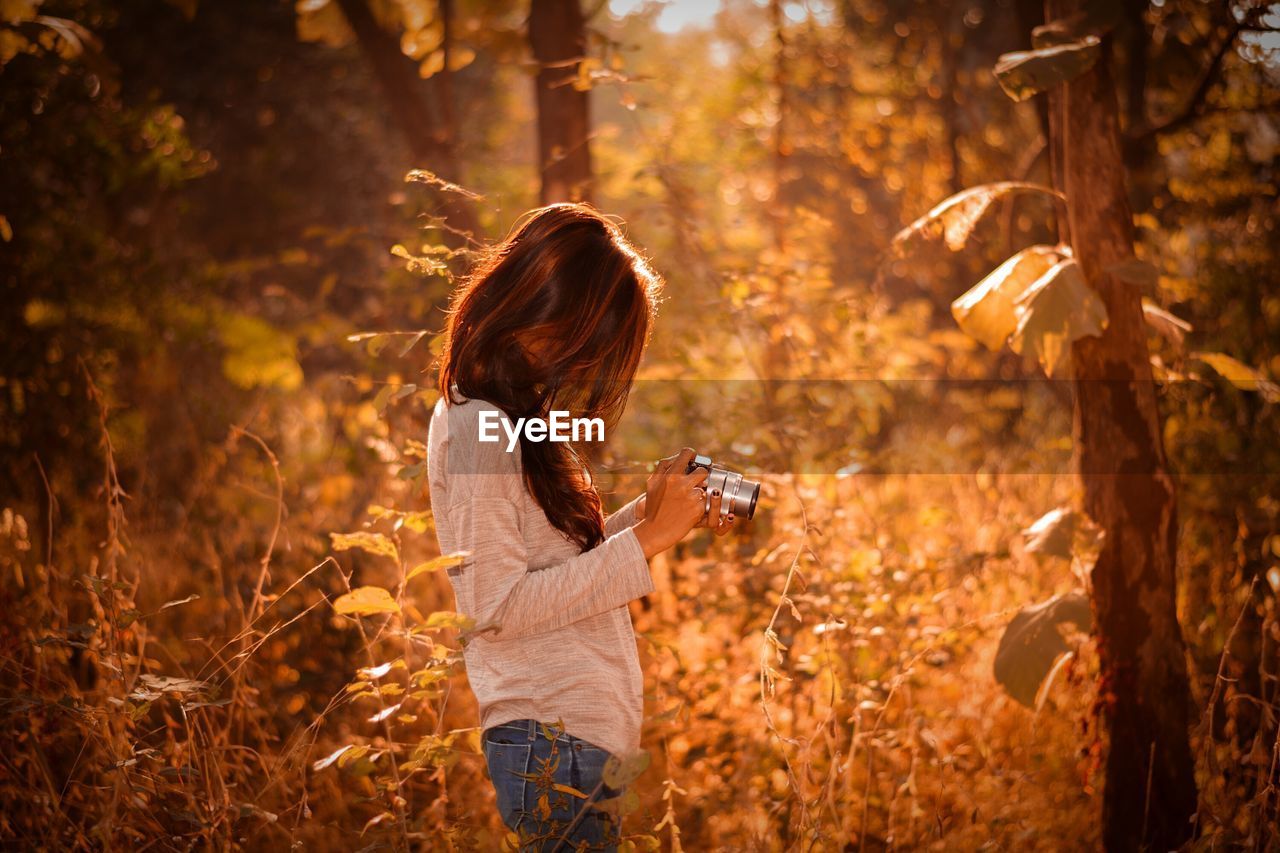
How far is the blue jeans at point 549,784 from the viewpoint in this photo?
183 cm

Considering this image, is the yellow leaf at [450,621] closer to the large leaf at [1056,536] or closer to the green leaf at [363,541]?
the green leaf at [363,541]

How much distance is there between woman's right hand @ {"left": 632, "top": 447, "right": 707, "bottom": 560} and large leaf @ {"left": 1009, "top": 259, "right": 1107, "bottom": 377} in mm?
1059

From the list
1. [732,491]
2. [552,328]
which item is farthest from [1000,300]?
[552,328]

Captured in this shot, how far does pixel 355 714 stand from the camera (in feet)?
13.2

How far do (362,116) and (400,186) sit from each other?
0.98 metres

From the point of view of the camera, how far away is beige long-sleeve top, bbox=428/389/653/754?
178 cm

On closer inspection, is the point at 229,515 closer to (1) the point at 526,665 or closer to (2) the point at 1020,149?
(1) the point at 526,665

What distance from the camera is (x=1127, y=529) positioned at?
2900mm

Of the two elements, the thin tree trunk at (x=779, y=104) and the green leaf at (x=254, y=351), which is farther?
the green leaf at (x=254, y=351)

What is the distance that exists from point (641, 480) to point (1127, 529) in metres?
1.90

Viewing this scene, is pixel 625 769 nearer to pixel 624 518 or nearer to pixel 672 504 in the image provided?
pixel 672 504

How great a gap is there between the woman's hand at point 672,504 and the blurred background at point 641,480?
0.41 metres

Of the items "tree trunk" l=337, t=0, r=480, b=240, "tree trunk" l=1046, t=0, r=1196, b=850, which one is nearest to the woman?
"tree trunk" l=1046, t=0, r=1196, b=850

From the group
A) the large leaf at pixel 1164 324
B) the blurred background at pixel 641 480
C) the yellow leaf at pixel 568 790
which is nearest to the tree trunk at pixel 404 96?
the blurred background at pixel 641 480
